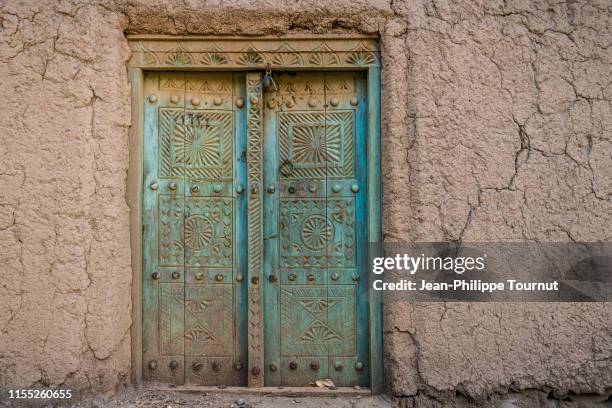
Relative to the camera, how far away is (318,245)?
2.83 metres

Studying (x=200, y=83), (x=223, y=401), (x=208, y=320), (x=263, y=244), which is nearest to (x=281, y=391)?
(x=223, y=401)

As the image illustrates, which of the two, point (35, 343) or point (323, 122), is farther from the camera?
point (323, 122)

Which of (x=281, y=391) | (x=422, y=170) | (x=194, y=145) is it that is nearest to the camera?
(x=422, y=170)

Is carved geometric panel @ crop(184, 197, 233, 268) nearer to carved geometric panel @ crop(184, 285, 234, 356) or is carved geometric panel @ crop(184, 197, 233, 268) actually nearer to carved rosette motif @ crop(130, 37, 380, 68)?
carved geometric panel @ crop(184, 285, 234, 356)

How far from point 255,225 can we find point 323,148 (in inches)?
22.1

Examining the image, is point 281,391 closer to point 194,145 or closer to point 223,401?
point 223,401

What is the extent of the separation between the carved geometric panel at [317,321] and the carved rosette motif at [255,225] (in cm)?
15

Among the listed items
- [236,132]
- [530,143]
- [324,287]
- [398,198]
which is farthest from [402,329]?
[236,132]

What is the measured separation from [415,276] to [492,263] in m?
0.39

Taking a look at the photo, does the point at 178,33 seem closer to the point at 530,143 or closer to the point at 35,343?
the point at 35,343

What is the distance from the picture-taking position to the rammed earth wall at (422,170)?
100 inches

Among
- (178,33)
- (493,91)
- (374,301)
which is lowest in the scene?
(374,301)

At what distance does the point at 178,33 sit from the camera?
8.95 ft

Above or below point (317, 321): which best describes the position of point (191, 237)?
above
